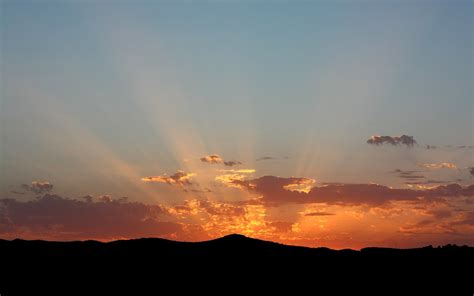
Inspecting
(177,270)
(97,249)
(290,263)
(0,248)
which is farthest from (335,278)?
(0,248)

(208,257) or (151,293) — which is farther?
(208,257)

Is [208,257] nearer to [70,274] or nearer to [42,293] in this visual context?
[70,274]

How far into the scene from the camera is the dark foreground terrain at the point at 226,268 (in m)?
64.3

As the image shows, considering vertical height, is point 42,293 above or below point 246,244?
below

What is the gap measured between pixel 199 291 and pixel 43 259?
22.5m

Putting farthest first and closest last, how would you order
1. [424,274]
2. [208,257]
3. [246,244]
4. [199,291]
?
[246,244], [208,257], [424,274], [199,291]

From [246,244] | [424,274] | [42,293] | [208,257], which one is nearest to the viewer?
[42,293]

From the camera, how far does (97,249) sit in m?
76.1

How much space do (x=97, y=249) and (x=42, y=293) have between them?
55.0 ft

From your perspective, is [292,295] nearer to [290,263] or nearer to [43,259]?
[290,263]

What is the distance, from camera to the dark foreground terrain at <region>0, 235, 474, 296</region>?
211 ft

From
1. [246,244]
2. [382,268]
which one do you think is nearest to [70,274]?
[246,244]

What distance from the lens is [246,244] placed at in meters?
79.3

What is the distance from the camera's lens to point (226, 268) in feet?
233
